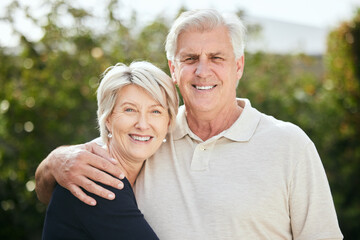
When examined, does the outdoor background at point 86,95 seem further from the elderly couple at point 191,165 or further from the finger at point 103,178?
the finger at point 103,178

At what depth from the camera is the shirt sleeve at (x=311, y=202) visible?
2.31 metres

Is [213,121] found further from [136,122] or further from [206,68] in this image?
[136,122]

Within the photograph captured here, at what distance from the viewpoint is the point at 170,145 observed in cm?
279

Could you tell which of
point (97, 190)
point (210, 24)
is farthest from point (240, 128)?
point (97, 190)

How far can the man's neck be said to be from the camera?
9.09 ft

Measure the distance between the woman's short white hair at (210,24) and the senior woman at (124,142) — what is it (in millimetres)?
327

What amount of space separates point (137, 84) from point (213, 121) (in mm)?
552

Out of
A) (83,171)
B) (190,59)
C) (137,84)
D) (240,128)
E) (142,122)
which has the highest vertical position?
(190,59)

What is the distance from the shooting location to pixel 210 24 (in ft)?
8.81

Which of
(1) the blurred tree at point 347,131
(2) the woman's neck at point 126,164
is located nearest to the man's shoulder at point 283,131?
(2) the woman's neck at point 126,164

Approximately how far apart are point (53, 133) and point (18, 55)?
1394 millimetres

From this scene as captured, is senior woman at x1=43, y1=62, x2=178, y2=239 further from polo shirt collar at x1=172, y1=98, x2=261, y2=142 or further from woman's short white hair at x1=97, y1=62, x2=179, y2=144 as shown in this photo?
polo shirt collar at x1=172, y1=98, x2=261, y2=142

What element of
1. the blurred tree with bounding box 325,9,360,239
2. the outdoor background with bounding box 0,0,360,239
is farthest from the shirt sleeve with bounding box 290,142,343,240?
the blurred tree with bounding box 325,9,360,239

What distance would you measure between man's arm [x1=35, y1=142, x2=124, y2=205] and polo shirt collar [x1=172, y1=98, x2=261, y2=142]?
0.50 meters
